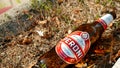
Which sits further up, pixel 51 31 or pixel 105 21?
pixel 105 21

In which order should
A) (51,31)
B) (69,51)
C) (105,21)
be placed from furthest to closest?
(51,31) → (105,21) → (69,51)

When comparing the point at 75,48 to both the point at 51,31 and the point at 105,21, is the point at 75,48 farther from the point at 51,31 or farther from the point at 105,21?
the point at 51,31

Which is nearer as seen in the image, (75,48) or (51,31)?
(75,48)

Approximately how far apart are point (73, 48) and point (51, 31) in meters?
0.84

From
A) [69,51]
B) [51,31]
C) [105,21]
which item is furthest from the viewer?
[51,31]

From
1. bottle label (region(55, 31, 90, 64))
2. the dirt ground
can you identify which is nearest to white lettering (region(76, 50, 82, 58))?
bottle label (region(55, 31, 90, 64))

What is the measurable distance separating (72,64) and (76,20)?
2.81ft

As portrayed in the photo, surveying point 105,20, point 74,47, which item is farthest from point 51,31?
point 74,47

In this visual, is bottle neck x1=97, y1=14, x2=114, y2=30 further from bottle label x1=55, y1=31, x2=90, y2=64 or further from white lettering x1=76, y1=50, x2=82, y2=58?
white lettering x1=76, y1=50, x2=82, y2=58

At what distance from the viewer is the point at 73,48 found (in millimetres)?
2801

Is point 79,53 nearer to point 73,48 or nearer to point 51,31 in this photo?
point 73,48

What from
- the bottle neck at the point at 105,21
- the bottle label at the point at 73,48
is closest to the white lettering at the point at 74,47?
the bottle label at the point at 73,48

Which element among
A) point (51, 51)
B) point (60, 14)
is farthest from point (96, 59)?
point (60, 14)

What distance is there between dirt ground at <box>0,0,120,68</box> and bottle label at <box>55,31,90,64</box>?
0.43 feet
